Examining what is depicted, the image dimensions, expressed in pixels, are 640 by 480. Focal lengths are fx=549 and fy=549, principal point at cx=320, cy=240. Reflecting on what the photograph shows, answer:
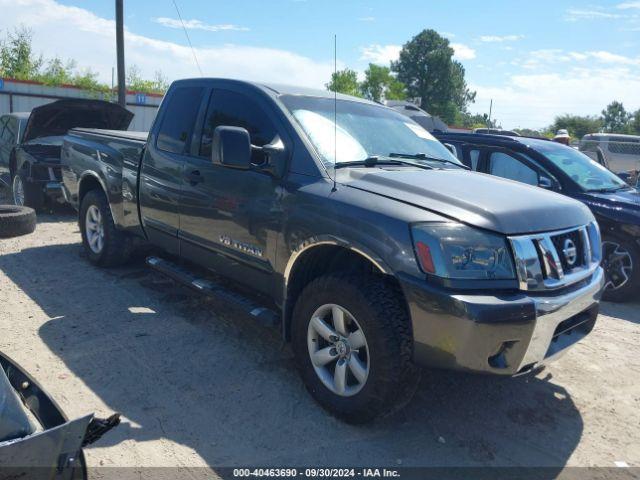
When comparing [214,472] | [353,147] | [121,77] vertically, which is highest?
[121,77]

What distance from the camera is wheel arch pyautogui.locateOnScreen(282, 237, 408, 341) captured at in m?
3.16

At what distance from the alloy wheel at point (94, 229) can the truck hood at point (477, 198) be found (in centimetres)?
337

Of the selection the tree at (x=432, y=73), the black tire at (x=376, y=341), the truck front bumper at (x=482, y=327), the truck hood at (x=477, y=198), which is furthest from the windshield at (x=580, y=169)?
the tree at (x=432, y=73)

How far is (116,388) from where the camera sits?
134 inches

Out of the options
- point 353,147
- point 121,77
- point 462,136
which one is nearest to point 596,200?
point 462,136

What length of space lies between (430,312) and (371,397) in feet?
2.01

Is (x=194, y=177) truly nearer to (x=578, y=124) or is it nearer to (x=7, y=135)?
(x=7, y=135)

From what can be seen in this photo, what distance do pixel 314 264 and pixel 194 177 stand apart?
135cm

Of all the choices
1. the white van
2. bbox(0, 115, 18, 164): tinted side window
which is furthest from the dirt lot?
the white van

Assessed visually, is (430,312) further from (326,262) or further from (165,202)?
(165,202)

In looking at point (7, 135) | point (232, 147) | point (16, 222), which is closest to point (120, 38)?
point (7, 135)

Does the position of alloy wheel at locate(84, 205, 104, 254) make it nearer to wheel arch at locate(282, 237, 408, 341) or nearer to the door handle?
the door handle

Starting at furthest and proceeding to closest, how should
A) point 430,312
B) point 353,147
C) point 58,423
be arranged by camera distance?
point 353,147
point 430,312
point 58,423

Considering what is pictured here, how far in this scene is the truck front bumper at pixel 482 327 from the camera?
2604 millimetres
